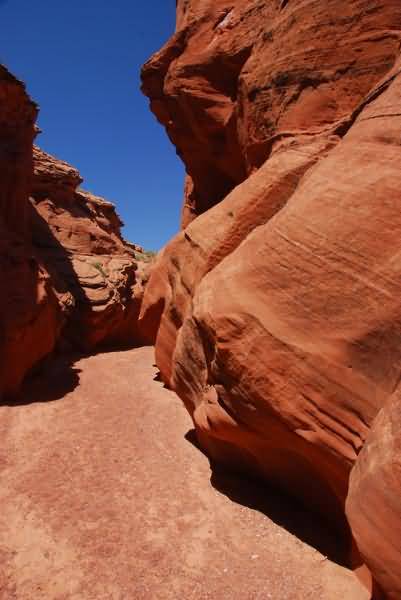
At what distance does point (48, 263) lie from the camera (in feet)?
46.4

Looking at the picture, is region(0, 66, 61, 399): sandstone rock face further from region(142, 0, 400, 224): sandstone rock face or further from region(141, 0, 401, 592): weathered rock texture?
region(142, 0, 400, 224): sandstone rock face

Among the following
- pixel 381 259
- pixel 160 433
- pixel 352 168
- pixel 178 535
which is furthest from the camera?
pixel 160 433

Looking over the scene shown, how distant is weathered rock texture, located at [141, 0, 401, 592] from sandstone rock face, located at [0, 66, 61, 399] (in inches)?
147

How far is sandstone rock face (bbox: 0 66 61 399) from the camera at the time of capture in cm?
896

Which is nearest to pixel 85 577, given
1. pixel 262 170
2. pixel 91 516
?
pixel 91 516

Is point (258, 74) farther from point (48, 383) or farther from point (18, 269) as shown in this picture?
point (48, 383)

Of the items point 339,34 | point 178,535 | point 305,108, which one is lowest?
point 178,535

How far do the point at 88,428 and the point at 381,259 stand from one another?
5.69 meters

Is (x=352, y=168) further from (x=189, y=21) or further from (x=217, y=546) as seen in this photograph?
(x=189, y=21)

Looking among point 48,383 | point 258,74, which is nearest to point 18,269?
point 48,383

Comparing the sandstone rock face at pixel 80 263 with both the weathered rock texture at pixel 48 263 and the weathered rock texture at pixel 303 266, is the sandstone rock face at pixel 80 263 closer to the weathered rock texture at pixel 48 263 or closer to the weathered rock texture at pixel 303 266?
the weathered rock texture at pixel 48 263

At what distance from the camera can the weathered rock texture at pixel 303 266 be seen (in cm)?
367

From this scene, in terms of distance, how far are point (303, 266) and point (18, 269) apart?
8.27m

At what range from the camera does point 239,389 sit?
172 inches
